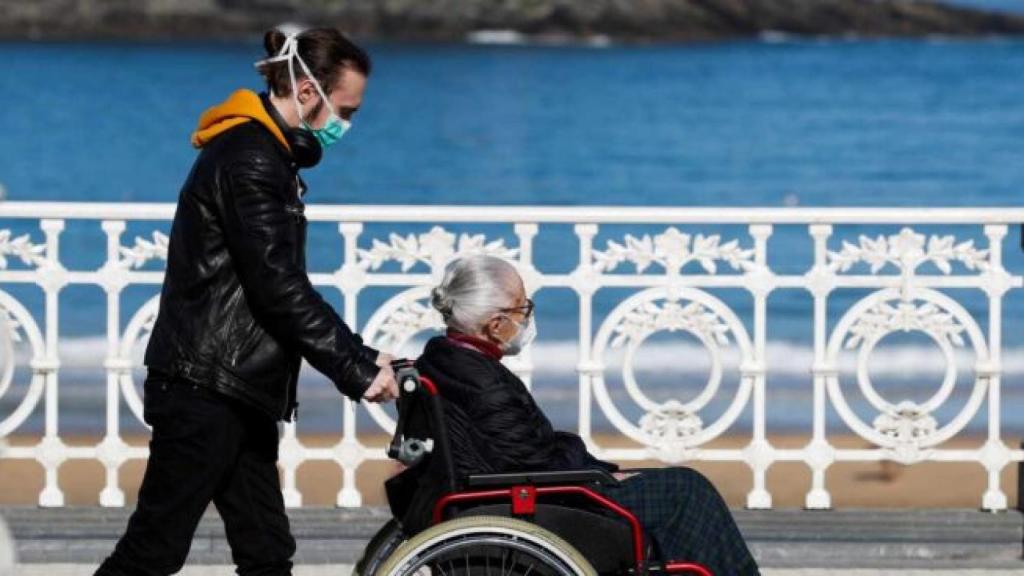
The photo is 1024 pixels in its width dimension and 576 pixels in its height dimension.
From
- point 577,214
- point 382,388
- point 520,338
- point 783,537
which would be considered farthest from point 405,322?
point 382,388

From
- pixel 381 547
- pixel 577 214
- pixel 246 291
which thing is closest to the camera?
pixel 246 291

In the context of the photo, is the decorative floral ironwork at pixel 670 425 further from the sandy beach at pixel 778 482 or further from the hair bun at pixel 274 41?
the hair bun at pixel 274 41

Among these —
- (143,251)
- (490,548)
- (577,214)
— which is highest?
(577,214)

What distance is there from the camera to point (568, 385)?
12.5 m

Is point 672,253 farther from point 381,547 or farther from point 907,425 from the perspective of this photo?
point 381,547

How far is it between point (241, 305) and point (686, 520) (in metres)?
0.94

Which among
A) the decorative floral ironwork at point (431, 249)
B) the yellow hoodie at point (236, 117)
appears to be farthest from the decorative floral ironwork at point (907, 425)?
the yellow hoodie at point (236, 117)

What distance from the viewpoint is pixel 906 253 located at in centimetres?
598

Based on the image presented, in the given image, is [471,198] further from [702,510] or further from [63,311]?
[702,510]

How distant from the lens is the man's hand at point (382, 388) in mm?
3902

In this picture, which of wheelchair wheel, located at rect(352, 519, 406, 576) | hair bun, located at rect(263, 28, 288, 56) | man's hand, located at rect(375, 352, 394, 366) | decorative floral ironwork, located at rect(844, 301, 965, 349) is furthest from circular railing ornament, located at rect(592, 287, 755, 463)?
hair bun, located at rect(263, 28, 288, 56)

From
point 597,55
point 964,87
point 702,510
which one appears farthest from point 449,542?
point 597,55

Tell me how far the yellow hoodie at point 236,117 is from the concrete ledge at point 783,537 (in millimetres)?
1916

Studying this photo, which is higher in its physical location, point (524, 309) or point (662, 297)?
point (662, 297)
